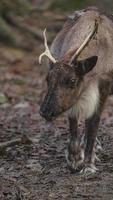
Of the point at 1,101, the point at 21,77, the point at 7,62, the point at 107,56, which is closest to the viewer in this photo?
the point at 107,56

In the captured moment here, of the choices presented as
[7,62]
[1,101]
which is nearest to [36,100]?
[1,101]

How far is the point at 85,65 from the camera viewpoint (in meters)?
8.91

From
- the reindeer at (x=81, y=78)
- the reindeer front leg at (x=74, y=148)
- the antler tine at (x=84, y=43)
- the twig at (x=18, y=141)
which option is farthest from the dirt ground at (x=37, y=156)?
the antler tine at (x=84, y=43)

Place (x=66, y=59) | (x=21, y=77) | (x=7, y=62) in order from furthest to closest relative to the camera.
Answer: (x=7, y=62) → (x=21, y=77) → (x=66, y=59)

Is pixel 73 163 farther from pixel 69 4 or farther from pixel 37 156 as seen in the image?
pixel 69 4

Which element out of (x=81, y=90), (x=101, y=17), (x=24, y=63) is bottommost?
(x=24, y=63)

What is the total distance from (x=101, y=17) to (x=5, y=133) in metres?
2.79

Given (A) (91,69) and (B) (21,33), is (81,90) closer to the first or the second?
(A) (91,69)

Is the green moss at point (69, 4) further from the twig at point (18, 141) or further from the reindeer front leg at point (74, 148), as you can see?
the reindeer front leg at point (74, 148)

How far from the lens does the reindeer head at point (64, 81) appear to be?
343 inches

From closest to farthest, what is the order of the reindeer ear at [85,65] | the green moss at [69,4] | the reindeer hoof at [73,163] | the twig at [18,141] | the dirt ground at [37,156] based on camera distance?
the dirt ground at [37,156] → the reindeer ear at [85,65] → the reindeer hoof at [73,163] → the twig at [18,141] → the green moss at [69,4]

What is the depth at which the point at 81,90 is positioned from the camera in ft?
29.8

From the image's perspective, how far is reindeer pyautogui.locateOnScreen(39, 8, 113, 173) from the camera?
28.8 ft

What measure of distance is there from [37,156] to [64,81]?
171cm
